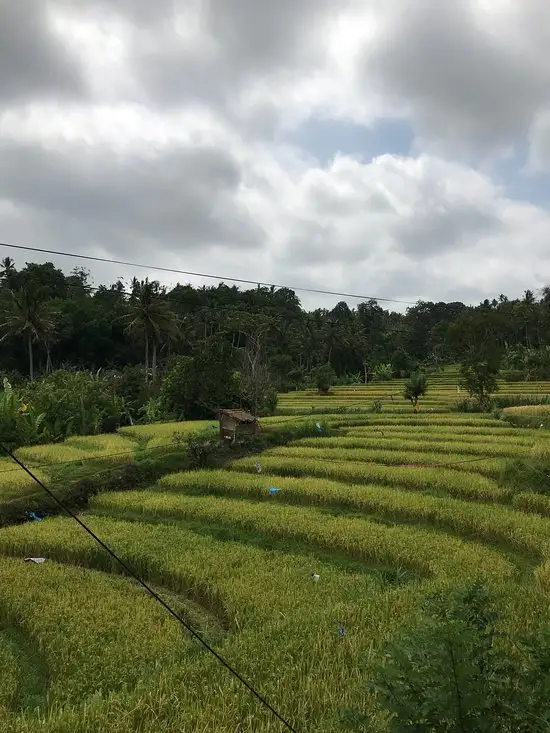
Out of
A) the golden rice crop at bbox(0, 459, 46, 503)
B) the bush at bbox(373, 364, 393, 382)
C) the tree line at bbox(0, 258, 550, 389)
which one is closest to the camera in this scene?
the golden rice crop at bbox(0, 459, 46, 503)

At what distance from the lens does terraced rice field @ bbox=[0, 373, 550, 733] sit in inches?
173

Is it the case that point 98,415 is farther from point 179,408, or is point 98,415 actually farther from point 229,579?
point 229,579

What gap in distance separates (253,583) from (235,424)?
10284mm

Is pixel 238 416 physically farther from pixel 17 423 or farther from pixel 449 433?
pixel 17 423

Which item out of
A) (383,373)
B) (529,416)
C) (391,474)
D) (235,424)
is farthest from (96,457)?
(383,373)

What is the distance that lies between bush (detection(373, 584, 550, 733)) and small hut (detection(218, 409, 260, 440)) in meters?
14.0

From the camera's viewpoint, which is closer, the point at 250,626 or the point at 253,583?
the point at 250,626

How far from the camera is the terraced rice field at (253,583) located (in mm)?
4395

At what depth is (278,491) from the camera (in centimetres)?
1208

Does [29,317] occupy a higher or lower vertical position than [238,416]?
higher

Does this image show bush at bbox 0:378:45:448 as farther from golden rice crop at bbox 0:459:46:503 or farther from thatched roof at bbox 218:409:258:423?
thatched roof at bbox 218:409:258:423

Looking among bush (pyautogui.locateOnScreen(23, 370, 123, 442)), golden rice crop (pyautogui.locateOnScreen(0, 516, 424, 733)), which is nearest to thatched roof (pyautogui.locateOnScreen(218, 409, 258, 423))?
bush (pyautogui.locateOnScreen(23, 370, 123, 442))

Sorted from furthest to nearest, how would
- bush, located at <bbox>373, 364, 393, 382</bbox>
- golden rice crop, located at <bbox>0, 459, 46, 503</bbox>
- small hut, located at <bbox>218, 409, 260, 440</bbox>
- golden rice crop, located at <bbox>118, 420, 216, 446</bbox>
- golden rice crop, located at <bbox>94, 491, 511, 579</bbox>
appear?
1. bush, located at <bbox>373, 364, 393, 382</bbox>
2. golden rice crop, located at <bbox>118, 420, 216, 446</bbox>
3. small hut, located at <bbox>218, 409, 260, 440</bbox>
4. golden rice crop, located at <bbox>0, 459, 46, 503</bbox>
5. golden rice crop, located at <bbox>94, 491, 511, 579</bbox>

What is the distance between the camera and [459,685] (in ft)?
9.59
